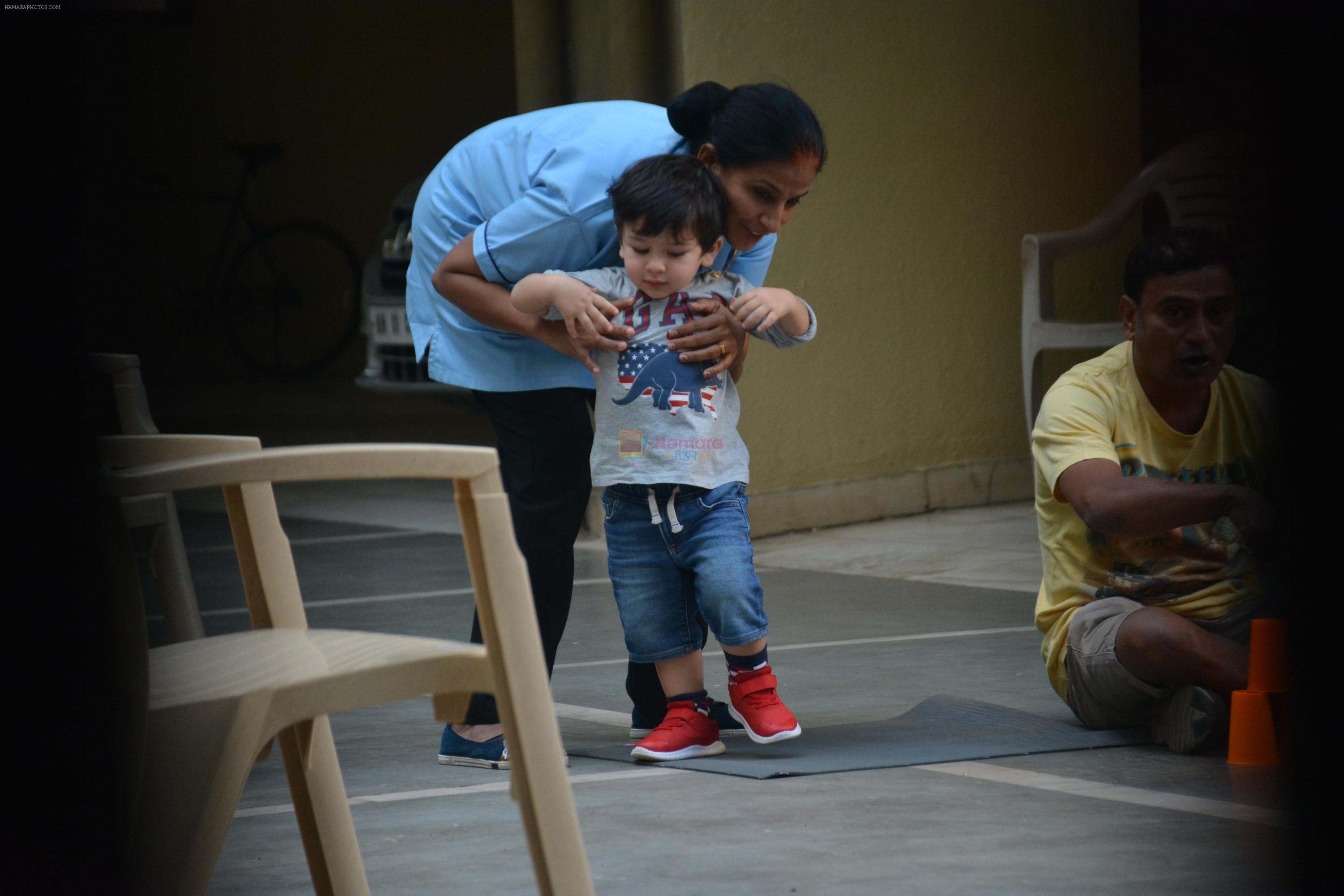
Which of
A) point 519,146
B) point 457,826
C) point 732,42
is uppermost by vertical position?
point 732,42

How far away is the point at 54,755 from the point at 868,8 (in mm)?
6175

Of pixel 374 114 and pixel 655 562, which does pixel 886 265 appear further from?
pixel 374 114

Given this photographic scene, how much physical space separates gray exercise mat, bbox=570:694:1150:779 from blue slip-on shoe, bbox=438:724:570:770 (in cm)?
17

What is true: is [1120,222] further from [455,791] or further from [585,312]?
[455,791]

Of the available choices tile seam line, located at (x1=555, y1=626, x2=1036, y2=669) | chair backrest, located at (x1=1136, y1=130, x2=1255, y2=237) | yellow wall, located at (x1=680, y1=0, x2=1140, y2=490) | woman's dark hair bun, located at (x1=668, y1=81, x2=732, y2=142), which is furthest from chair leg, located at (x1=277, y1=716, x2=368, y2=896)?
chair backrest, located at (x1=1136, y1=130, x2=1255, y2=237)

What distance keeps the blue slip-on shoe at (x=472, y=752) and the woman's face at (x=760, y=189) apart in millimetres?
1139

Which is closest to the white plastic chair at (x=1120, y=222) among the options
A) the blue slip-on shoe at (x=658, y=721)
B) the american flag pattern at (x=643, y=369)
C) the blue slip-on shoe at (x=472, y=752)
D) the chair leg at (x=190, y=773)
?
the blue slip-on shoe at (x=658, y=721)

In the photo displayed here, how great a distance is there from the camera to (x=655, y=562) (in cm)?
365

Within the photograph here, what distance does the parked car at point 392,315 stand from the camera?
8.67 m

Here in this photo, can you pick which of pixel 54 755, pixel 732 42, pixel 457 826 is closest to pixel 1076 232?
pixel 732 42

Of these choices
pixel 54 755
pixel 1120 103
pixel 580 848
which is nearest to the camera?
pixel 54 755

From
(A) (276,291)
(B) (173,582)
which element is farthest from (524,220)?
(A) (276,291)

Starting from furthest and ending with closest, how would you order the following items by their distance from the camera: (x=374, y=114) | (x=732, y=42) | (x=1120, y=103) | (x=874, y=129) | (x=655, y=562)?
(x=374, y=114)
(x=1120, y=103)
(x=874, y=129)
(x=732, y=42)
(x=655, y=562)

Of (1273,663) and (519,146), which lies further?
(519,146)
